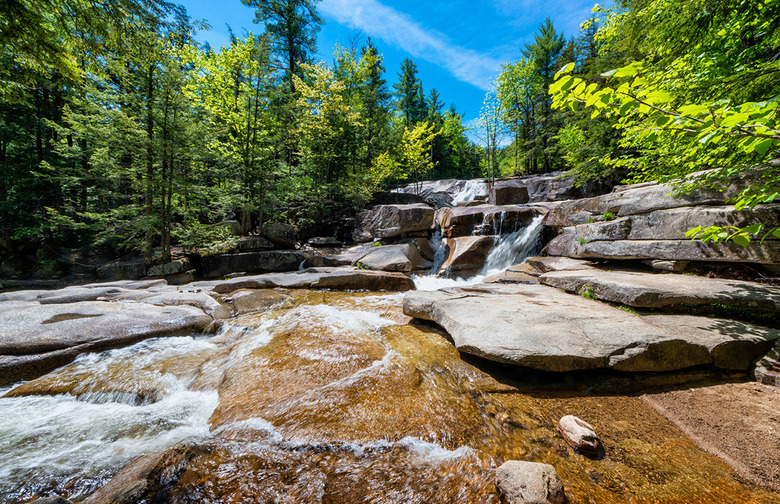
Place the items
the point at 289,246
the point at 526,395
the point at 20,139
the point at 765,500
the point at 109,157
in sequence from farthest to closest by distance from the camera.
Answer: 1. the point at 20,139
2. the point at 289,246
3. the point at 109,157
4. the point at 526,395
5. the point at 765,500

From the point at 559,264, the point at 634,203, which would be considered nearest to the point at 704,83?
the point at 634,203

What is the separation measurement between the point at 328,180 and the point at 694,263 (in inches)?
691

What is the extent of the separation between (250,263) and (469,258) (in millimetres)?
9732

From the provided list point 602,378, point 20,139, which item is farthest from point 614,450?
point 20,139

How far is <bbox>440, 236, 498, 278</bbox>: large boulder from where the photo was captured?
10.7 metres

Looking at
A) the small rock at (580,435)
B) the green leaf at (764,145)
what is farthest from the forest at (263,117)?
the small rock at (580,435)

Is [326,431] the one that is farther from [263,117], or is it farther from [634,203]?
[263,117]

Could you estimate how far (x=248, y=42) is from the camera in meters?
12.0

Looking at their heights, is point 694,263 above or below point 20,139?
below

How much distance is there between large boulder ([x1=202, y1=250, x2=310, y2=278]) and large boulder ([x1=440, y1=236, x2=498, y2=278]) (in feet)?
22.9

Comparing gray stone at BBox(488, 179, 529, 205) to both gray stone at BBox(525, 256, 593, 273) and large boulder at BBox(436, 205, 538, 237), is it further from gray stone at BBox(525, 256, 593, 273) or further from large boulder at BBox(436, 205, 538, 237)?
Answer: gray stone at BBox(525, 256, 593, 273)

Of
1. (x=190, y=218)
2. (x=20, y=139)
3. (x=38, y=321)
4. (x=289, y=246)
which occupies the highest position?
(x=20, y=139)

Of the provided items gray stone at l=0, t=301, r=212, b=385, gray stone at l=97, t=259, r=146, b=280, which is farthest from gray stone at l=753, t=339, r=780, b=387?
gray stone at l=97, t=259, r=146, b=280

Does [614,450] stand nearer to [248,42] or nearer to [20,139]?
[248,42]
